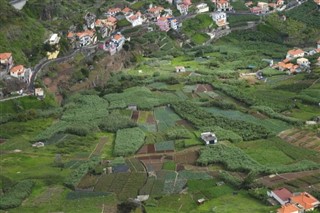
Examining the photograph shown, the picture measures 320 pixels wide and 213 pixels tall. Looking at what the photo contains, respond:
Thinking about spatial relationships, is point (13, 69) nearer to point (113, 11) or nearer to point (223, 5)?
point (113, 11)

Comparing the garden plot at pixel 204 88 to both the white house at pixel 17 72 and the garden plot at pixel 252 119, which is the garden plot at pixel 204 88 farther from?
the white house at pixel 17 72

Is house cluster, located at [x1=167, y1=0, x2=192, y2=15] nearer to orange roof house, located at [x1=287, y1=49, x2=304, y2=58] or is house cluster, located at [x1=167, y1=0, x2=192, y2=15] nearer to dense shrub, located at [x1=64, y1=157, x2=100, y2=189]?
orange roof house, located at [x1=287, y1=49, x2=304, y2=58]

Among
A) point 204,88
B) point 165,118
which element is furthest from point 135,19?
point 165,118

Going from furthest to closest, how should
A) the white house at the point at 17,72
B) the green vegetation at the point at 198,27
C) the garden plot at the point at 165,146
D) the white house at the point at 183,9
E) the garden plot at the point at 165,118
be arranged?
1. the white house at the point at 183,9
2. the green vegetation at the point at 198,27
3. the white house at the point at 17,72
4. the garden plot at the point at 165,118
5. the garden plot at the point at 165,146

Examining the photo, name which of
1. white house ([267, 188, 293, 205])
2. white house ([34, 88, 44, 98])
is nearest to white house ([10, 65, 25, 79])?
white house ([34, 88, 44, 98])

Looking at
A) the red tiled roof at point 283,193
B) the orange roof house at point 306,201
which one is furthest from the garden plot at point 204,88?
the orange roof house at point 306,201

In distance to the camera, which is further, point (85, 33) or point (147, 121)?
point (85, 33)

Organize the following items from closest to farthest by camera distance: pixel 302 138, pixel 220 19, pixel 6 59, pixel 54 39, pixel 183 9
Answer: pixel 302 138
pixel 6 59
pixel 54 39
pixel 220 19
pixel 183 9
